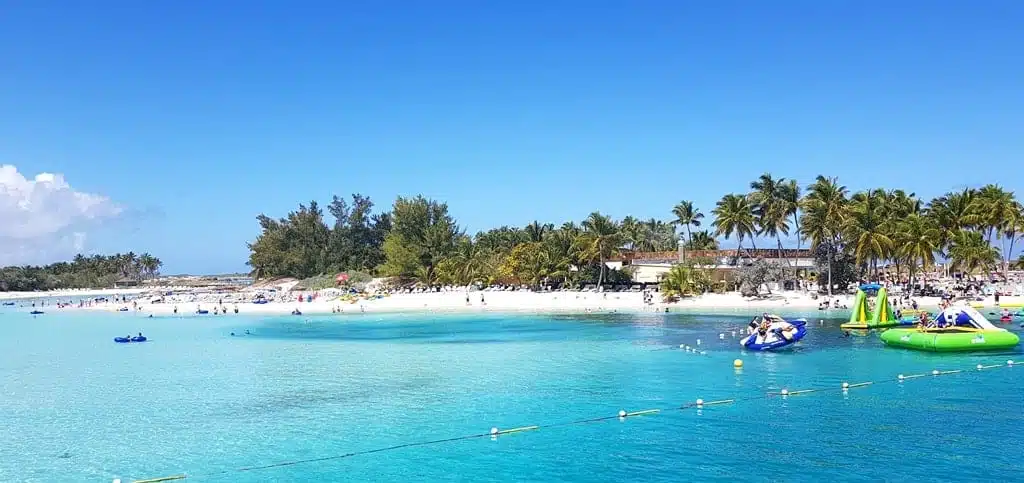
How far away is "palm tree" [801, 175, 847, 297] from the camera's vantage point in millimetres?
66375

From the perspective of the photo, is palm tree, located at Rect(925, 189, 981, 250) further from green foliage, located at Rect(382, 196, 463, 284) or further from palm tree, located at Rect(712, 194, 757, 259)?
green foliage, located at Rect(382, 196, 463, 284)

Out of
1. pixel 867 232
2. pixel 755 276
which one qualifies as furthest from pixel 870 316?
pixel 755 276

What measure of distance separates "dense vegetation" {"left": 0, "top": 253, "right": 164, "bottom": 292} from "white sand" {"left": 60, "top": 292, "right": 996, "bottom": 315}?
78.2 metres

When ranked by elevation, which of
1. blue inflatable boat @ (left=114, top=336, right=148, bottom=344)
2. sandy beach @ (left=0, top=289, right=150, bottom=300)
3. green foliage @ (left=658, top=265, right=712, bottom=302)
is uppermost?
green foliage @ (left=658, top=265, right=712, bottom=302)

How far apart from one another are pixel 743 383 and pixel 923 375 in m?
7.52

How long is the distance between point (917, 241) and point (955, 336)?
96.1ft

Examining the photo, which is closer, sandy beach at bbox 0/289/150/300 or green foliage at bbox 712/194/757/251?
green foliage at bbox 712/194/757/251

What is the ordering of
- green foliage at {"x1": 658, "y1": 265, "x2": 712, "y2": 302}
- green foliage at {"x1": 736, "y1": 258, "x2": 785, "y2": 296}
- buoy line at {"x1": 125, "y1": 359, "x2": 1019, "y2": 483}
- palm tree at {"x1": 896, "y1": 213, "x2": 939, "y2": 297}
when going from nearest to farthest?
1. buoy line at {"x1": 125, "y1": 359, "x2": 1019, "y2": 483}
2. palm tree at {"x1": 896, "y1": 213, "x2": 939, "y2": 297}
3. green foliage at {"x1": 736, "y1": 258, "x2": 785, "y2": 296}
4. green foliage at {"x1": 658, "y1": 265, "x2": 712, "y2": 302}

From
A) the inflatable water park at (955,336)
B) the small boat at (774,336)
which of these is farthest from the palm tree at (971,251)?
the small boat at (774,336)

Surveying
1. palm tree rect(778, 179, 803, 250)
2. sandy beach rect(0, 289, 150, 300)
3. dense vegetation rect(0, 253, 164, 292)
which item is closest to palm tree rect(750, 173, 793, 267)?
palm tree rect(778, 179, 803, 250)

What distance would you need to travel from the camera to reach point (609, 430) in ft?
73.3

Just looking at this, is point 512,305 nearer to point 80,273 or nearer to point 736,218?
point 736,218

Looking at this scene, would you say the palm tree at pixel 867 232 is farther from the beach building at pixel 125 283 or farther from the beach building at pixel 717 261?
the beach building at pixel 125 283

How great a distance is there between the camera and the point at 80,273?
179375mm
